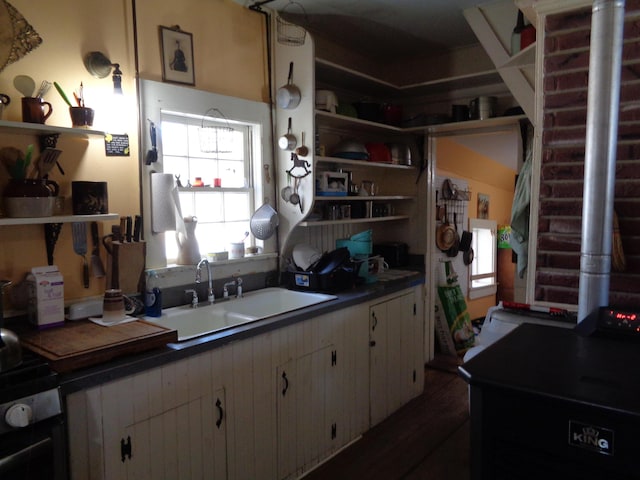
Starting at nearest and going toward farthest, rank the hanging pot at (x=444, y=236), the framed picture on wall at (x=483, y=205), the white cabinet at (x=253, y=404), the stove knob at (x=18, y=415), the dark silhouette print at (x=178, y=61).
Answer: the stove knob at (x=18, y=415) → the white cabinet at (x=253, y=404) → the dark silhouette print at (x=178, y=61) → the hanging pot at (x=444, y=236) → the framed picture on wall at (x=483, y=205)

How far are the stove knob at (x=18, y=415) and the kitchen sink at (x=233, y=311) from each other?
2.64 ft

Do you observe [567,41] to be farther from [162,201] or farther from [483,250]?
[483,250]

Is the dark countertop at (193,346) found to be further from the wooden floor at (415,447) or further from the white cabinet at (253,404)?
the wooden floor at (415,447)

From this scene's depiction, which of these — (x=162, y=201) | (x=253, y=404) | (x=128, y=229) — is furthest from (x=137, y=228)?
(x=253, y=404)

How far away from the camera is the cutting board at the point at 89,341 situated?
5.19 feet

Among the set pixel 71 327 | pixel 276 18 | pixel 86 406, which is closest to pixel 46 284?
pixel 71 327

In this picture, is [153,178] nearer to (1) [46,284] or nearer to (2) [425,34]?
(1) [46,284]

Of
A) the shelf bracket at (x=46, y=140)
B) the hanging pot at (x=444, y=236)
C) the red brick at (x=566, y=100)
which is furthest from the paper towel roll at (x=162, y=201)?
the hanging pot at (x=444, y=236)

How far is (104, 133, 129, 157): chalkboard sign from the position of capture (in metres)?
2.20

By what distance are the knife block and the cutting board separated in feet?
0.87

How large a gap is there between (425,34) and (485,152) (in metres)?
2.16

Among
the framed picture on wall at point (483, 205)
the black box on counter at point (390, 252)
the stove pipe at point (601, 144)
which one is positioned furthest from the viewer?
the framed picture on wall at point (483, 205)

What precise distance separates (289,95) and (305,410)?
1767mm

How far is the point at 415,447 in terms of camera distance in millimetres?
2789
